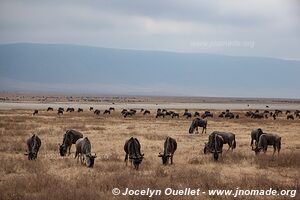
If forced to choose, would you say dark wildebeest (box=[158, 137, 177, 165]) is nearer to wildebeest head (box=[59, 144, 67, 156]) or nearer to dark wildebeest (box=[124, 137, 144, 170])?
dark wildebeest (box=[124, 137, 144, 170])

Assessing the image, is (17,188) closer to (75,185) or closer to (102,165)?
(75,185)

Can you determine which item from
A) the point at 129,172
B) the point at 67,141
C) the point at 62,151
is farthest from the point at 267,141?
the point at 62,151

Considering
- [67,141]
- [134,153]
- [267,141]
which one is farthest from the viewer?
[267,141]

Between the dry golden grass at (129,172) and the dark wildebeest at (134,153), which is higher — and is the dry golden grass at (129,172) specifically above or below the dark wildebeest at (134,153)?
below

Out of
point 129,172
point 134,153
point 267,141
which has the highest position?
point 267,141

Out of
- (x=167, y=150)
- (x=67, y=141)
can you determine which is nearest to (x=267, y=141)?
(x=167, y=150)

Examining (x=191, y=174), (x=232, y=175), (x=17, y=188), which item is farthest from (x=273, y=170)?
(x=17, y=188)

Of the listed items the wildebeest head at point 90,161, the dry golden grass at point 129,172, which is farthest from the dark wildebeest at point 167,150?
the wildebeest head at point 90,161

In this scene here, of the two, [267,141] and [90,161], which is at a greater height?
[267,141]

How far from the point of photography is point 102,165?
18062 mm

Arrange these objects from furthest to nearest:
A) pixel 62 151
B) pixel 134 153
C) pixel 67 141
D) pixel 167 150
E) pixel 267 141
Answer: pixel 267 141 < pixel 67 141 < pixel 62 151 < pixel 167 150 < pixel 134 153

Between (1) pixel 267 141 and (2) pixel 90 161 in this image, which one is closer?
(2) pixel 90 161

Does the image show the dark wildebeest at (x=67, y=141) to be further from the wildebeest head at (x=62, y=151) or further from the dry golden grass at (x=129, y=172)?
the dry golden grass at (x=129, y=172)

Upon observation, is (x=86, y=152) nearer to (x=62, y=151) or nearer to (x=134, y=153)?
(x=134, y=153)
